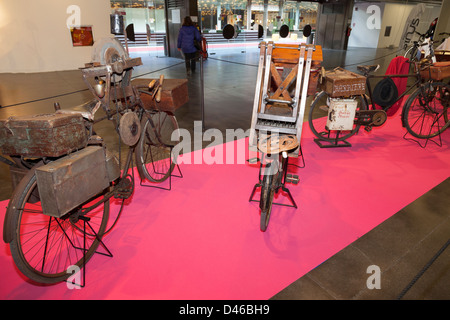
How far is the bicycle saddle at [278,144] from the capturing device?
242 cm

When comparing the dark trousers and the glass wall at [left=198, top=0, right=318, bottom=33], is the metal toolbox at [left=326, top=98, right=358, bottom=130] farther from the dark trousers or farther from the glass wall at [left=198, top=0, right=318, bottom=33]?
the glass wall at [left=198, top=0, right=318, bottom=33]

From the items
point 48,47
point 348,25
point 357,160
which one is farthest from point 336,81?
point 348,25

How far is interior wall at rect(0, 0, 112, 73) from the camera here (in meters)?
10.5

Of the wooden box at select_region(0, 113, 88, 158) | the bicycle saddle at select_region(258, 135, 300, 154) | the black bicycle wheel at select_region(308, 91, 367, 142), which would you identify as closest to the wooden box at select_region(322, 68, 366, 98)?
the black bicycle wheel at select_region(308, 91, 367, 142)

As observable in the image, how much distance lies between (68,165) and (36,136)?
10.2 inches

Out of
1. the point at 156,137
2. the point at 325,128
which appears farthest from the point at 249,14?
the point at 156,137

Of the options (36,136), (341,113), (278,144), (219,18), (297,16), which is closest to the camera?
(36,136)

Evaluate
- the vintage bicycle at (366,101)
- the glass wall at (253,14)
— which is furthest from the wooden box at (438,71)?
the glass wall at (253,14)

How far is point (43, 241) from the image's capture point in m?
2.62

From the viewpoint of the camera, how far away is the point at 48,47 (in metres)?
11.4

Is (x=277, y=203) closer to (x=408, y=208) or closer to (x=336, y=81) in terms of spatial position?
(x=408, y=208)

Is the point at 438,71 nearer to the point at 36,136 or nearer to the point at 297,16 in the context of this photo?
the point at 36,136

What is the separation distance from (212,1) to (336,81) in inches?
611
